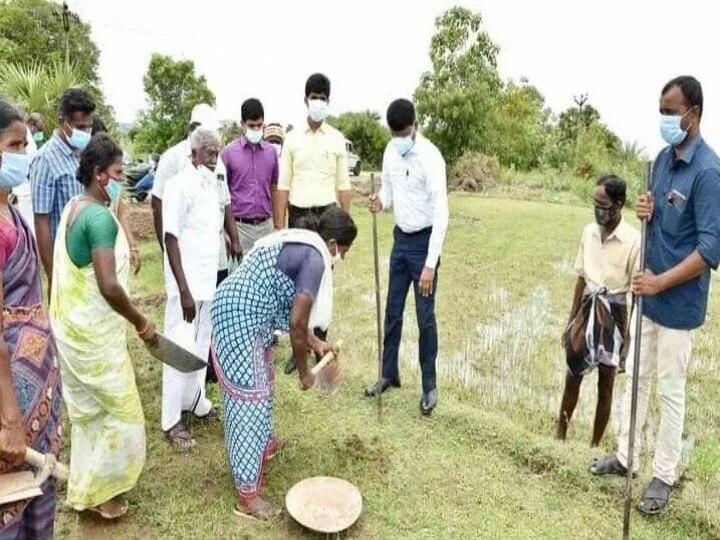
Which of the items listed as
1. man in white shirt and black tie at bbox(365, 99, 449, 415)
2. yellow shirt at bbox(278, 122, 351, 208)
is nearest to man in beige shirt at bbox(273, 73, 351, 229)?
yellow shirt at bbox(278, 122, 351, 208)

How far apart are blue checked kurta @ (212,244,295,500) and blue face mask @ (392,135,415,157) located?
4.98ft

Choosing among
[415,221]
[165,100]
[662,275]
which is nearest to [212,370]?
[415,221]

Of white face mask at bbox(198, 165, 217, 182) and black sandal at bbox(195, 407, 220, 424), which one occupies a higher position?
white face mask at bbox(198, 165, 217, 182)

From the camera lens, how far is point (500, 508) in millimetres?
3436

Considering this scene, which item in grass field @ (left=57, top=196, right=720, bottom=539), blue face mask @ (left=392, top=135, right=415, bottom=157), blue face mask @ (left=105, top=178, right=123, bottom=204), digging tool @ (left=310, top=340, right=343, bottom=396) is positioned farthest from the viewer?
blue face mask @ (left=392, top=135, right=415, bottom=157)

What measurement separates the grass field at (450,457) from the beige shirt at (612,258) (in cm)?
105

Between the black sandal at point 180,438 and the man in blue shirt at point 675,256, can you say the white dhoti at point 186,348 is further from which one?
the man in blue shirt at point 675,256

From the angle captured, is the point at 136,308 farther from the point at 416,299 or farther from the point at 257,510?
the point at 416,299

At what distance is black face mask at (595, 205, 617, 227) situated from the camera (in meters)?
3.73

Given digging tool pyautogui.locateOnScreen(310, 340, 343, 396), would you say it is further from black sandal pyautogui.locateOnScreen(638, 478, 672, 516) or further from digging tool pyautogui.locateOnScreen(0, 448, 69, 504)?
black sandal pyautogui.locateOnScreen(638, 478, 672, 516)

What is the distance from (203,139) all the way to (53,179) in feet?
3.02

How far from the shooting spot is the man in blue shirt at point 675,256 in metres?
3.08

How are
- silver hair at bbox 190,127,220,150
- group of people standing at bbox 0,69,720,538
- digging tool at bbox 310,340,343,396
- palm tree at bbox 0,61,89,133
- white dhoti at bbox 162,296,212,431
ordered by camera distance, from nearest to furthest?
1. group of people standing at bbox 0,69,720,538
2. digging tool at bbox 310,340,343,396
3. silver hair at bbox 190,127,220,150
4. white dhoti at bbox 162,296,212,431
5. palm tree at bbox 0,61,89,133

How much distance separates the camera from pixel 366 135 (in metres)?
33.2
